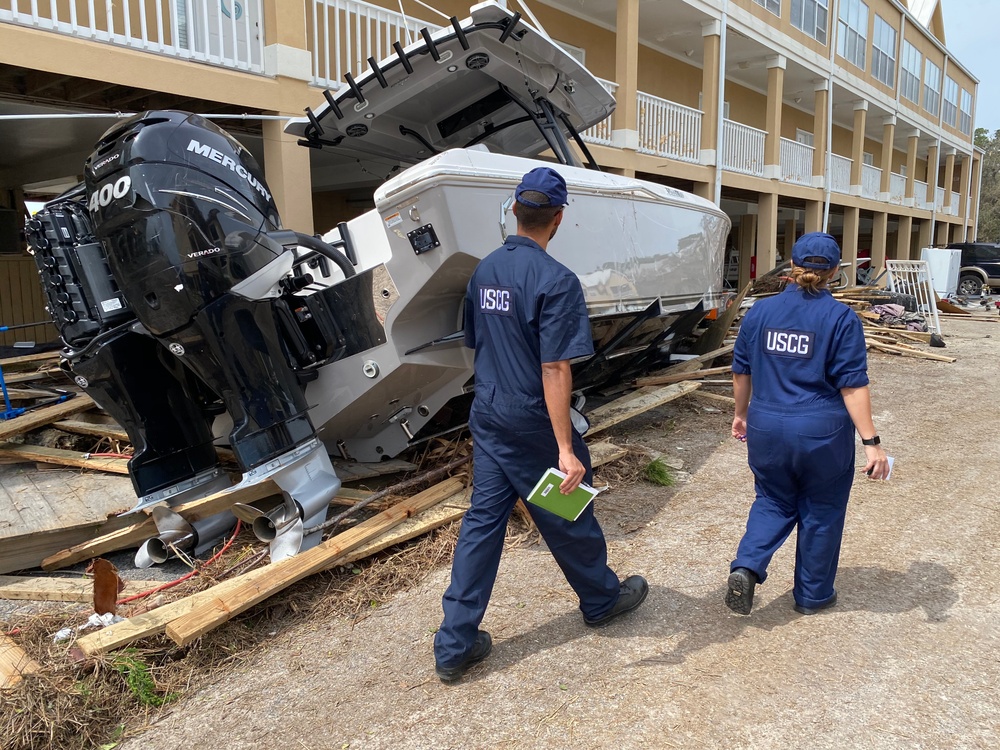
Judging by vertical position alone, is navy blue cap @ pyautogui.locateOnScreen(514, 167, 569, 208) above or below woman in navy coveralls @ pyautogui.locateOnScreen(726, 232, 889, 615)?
above

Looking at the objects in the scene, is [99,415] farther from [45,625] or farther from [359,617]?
[359,617]

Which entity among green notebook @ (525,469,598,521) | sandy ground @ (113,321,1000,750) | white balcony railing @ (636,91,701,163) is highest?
white balcony railing @ (636,91,701,163)

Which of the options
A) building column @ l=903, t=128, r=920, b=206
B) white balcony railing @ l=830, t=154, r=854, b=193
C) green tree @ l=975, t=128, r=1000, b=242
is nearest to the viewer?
white balcony railing @ l=830, t=154, r=854, b=193

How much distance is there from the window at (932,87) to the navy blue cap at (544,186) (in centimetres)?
2936

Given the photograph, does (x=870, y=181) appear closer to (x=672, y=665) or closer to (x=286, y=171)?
(x=286, y=171)

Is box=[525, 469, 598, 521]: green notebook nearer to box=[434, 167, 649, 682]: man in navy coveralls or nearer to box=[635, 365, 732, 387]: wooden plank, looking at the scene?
box=[434, 167, 649, 682]: man in navy coveralls

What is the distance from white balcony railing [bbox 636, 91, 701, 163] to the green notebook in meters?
10.2

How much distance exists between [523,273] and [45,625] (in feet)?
8.03

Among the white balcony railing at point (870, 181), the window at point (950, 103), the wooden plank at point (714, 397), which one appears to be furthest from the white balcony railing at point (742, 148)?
the window at point (950, 103)

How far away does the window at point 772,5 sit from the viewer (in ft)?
50.7

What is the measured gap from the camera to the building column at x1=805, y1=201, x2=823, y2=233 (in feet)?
61.2

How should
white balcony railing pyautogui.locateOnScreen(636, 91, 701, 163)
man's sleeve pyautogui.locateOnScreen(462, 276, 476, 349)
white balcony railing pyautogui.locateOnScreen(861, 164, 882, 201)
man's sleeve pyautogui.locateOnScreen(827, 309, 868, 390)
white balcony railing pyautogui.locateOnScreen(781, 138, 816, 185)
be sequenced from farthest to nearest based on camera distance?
white balcony railing pyautogui.locateOnScreen(861, 164, 882, 201)
white balcony railing pyautogui.locateOnScreen(781, 138, 816, 185)
white balcony railing pyautogui.locateOnScreen(636, 91, 701, 163)
man's sleeve pyautogui.locateOnScreen(462, 276, 476, 349)
man's sleeve pyautogui.locateOnScreen(827, 309, 868, 390)

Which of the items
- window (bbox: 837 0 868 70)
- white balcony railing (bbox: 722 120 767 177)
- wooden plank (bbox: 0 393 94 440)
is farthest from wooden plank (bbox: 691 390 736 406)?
window (bbox: 837 0 868 70)

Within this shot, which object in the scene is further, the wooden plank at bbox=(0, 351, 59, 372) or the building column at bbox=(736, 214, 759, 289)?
the building column at bbox=(736, 214, 759, 289)
